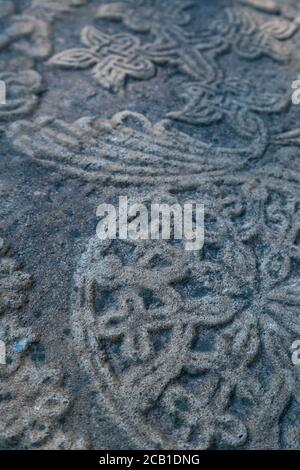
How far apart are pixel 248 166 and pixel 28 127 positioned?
0.64 m

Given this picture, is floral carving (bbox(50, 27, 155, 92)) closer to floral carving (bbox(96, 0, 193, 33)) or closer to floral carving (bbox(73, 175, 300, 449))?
floral carving (bbox(96, 0, 193, 33))

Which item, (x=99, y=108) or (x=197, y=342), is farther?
(x=99, y=108)

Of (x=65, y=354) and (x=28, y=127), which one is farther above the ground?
(x=28, y=127)

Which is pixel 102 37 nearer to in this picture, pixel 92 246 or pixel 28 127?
pixel 28 127

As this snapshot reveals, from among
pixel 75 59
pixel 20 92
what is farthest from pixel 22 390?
pixel 75 59

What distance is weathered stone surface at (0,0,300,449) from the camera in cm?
104

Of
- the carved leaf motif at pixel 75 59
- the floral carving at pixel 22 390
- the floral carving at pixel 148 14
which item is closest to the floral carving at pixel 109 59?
the carved leaf motif at pixel 75 59

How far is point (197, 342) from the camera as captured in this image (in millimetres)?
1138

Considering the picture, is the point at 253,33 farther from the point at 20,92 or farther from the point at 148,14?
the point at 20,92

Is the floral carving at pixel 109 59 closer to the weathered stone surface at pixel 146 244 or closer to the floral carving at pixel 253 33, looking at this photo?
the weathered stone surface at pixel 146 244

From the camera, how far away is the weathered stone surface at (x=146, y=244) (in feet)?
3.42

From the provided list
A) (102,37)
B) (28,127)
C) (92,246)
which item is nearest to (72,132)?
(28,127)

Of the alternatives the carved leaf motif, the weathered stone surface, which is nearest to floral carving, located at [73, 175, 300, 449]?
the weathered stone surface

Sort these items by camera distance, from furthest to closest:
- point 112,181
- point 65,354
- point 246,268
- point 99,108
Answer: point 99,108 → point 112,181 → point 246,268 → point 65,354
